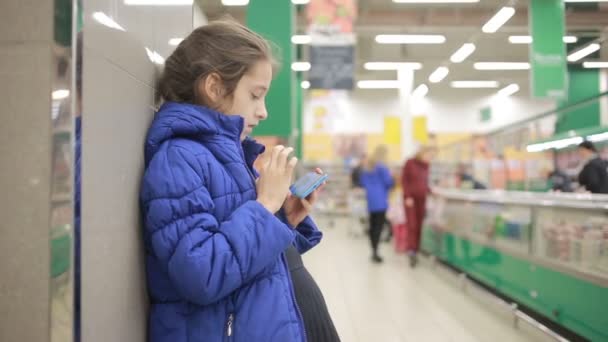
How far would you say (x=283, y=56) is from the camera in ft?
11.8

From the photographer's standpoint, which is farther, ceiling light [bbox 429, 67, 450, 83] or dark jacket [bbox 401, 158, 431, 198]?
ceiling light [bbox 429, 67, 450, 83]

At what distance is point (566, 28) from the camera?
24.6 feet

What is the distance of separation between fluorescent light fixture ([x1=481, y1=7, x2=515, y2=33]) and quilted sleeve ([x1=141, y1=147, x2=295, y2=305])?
787 cm

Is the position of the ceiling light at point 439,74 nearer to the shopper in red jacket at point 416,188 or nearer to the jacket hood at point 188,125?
the shopper in red jacket at point 416,188

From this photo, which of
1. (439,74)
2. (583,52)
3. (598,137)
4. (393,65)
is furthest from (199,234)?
(439,74)

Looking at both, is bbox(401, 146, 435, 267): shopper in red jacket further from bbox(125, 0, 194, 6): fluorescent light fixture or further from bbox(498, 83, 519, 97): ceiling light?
bbox(498, 83, 519, 97): ceiling light

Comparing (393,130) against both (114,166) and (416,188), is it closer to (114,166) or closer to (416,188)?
(416,188)

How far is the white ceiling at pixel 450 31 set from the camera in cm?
741

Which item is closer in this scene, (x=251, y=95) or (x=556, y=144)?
(x=251, y=95)

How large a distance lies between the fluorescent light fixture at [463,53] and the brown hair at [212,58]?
12.5 m

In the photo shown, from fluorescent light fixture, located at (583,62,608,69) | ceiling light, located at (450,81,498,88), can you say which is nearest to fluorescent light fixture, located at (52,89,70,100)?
fluorescent light fixture, located at (583,62,608,69)

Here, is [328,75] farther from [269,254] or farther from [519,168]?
[269,254]

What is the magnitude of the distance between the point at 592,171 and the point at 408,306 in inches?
75.3

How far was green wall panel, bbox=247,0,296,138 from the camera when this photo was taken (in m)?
3.58
